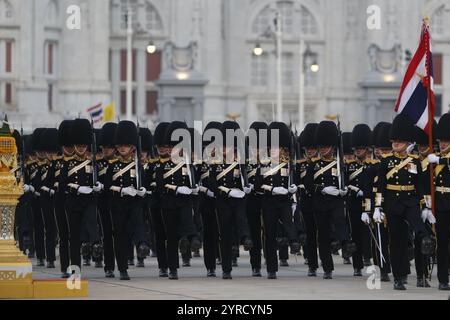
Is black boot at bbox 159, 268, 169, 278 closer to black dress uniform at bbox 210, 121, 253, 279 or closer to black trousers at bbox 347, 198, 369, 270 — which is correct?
black dress uniform at bbox 210, 121, 253, 279

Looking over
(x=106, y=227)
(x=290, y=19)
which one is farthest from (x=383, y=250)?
(x=290, y=19)

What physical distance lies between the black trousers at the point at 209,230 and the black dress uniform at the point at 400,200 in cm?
347

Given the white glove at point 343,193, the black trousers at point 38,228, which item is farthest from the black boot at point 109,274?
the black trousers at point 38,228

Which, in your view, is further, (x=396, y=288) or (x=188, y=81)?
(x=188, y=81)

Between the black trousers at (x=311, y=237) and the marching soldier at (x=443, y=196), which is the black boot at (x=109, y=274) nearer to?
the black trousers at (x=311, y=237)

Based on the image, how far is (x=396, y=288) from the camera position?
76.4ft

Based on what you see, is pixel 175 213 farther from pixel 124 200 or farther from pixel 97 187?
pixel 97 187

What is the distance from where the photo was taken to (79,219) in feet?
82.9

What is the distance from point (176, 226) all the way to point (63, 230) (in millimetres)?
1748

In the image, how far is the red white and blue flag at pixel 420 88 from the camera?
2466 cm

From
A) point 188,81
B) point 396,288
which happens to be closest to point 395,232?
point 396,288

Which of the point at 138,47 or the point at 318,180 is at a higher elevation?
the point at 138,47
